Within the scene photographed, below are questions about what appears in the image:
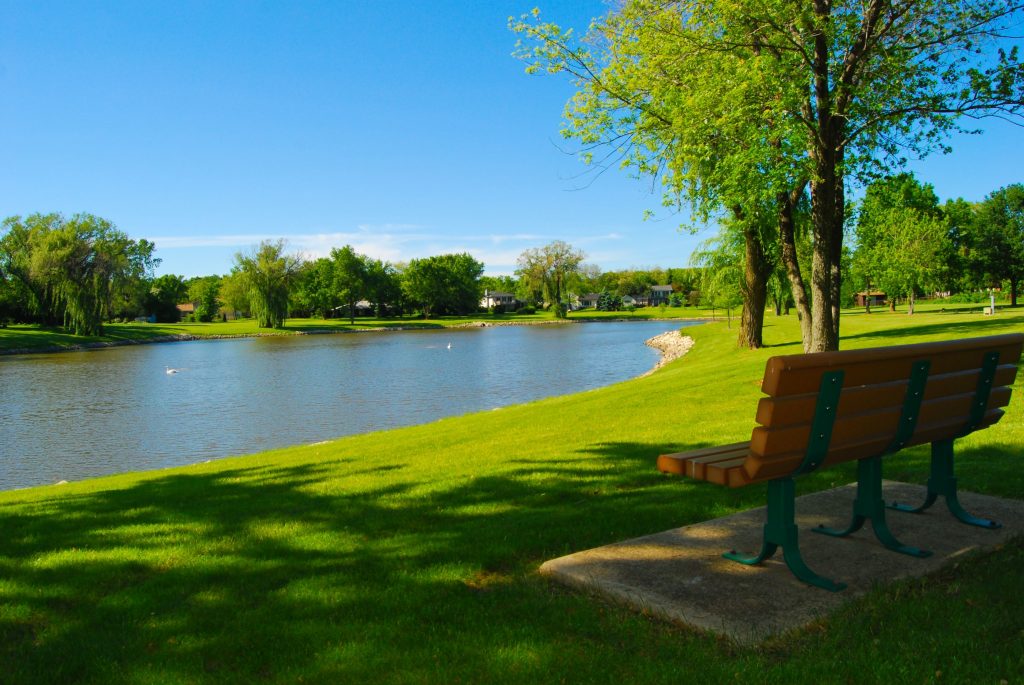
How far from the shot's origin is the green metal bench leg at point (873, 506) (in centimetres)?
464

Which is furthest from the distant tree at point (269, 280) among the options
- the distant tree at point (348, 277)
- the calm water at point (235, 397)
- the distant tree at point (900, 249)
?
the distant tree at point (900, 249)

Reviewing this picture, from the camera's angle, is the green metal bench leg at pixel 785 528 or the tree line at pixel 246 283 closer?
the green metal bench leg at pixel 785 528

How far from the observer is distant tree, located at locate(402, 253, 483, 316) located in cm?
12725

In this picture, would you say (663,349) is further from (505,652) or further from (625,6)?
(505,652)

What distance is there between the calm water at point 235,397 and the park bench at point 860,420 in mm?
15476

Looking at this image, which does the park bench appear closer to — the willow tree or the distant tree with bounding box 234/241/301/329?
the willow tree

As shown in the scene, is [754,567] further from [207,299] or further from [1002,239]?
[207,299]

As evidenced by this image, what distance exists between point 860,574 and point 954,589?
48 centimetres

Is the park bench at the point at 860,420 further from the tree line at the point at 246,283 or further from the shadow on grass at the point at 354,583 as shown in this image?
the tree line at the point at 246,283

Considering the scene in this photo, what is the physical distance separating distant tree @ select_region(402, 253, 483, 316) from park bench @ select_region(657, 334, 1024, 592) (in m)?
123

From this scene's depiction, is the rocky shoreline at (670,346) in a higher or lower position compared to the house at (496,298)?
lower

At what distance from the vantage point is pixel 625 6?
1516 cm

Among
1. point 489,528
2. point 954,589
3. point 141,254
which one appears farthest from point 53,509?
point 141,254

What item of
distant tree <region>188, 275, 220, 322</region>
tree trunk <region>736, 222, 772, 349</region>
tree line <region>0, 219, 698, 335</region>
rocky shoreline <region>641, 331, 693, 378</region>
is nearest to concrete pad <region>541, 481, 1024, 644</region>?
tree trunk <region>736, 222, 772, 349</region>
